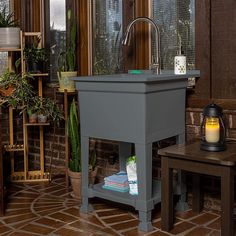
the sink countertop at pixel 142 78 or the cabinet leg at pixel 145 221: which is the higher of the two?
the sink countertop at pixel 142 78

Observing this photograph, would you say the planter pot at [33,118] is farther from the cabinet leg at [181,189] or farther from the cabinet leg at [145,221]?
the cabinet leg at [145,221]

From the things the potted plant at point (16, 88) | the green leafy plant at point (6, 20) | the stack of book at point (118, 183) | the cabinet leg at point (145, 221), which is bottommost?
the cabinet leg at point (145, 221)

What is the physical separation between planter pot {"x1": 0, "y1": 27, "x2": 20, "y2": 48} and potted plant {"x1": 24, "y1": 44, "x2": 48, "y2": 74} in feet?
0.42

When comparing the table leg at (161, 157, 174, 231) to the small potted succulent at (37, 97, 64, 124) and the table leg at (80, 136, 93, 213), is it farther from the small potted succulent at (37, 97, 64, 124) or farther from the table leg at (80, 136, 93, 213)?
the small potted succulent at (37, 97, 64, 124)

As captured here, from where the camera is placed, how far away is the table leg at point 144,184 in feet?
9.71

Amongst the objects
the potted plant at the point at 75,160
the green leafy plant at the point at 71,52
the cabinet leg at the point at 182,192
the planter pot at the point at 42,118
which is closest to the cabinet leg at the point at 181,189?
the cabinet leg at the point at 182,192

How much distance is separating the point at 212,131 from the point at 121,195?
814 millimetres

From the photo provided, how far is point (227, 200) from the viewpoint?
102 inches

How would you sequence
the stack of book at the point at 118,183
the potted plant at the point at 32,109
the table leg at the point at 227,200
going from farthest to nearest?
the potted plant at the point at 32,109
the stack of book at the point at 118,183
the table leg at the point at 227,200

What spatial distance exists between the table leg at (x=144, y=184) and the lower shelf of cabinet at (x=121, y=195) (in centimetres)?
4

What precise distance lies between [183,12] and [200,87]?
0.60 m

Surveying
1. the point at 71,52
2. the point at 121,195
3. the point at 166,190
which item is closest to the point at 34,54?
the point at 71,52

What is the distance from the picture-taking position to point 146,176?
117 inches

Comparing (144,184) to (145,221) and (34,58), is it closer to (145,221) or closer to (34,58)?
(145,221)
